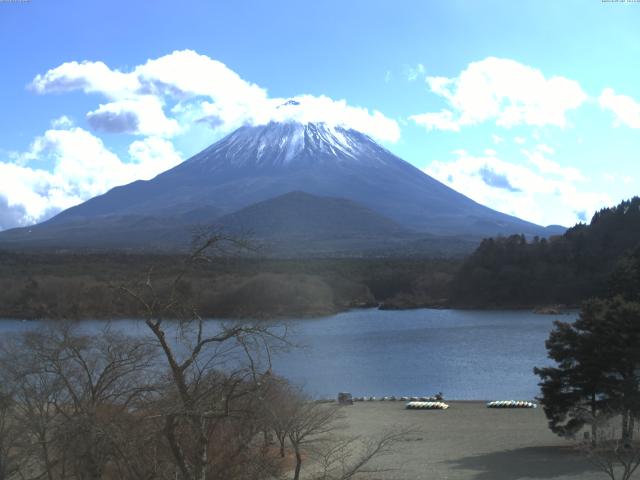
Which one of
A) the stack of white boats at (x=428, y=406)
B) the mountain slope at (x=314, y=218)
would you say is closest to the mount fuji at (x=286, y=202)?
the mountain slope at (x=314, y=218)

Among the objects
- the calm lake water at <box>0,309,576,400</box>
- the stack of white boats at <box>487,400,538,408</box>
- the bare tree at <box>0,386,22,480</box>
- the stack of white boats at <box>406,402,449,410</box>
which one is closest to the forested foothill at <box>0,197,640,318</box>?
the calm lake water at <box>0,309,576,400</box>

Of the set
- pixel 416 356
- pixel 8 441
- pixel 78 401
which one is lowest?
pixel 416 356

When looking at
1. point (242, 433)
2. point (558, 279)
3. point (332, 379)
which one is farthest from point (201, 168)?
point (242, 433)

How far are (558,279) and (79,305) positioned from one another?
1175 inches

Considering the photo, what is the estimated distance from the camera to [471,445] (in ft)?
45.7

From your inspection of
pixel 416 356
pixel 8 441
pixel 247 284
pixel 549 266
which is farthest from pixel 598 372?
pixel 549 266

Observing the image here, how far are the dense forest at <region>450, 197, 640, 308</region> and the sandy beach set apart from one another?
106 feet

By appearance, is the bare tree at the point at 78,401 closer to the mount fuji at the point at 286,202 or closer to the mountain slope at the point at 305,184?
the mount fuji at the point at 286,202

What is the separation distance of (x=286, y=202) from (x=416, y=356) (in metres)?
66.7

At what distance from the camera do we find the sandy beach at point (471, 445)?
11.4 meters

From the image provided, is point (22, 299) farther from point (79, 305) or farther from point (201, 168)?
point (201, 168)

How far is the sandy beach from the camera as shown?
11414 mm

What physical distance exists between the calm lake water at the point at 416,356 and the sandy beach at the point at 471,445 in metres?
2.06

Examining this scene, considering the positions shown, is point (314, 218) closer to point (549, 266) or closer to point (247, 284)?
point (549, 266)
